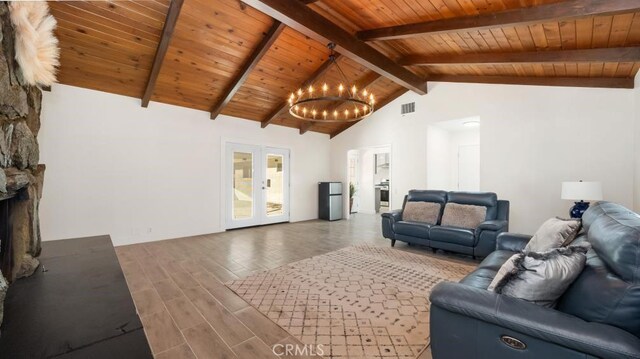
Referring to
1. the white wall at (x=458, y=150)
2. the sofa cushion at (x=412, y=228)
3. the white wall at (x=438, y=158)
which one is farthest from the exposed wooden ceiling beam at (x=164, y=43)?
the white wall at (x=458, y=150)

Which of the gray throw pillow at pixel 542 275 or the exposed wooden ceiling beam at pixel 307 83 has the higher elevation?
the exposed wooden ceiling beam at pixel 307 83

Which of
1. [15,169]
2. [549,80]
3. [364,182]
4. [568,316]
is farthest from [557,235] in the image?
[364,182]

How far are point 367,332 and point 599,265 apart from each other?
1513 mm

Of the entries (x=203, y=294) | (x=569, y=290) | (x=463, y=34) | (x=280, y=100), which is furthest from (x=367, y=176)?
(x=569, y=290)

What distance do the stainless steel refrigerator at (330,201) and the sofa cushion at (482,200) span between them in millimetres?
3503

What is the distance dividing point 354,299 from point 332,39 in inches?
129

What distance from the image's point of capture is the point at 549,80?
456cm

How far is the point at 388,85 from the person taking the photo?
6195mm

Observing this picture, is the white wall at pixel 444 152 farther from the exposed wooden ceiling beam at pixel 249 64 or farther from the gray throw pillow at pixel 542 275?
the gray throw pillow at pixel 542 275

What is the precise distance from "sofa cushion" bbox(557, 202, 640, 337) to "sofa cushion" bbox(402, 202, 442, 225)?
2.97 m

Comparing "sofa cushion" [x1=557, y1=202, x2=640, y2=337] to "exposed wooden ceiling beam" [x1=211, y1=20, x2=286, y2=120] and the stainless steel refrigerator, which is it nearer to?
"exposed wooden ceiling beam" [x1=211, y1=20, x2=286, y2=120]

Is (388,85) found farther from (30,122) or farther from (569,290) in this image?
(30,122)

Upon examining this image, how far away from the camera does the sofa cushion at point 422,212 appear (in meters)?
4.52

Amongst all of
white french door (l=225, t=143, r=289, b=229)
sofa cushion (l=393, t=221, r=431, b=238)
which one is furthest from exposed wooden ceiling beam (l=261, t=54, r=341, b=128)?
sofa cushion (l=393, t=221, r=431, b=238)
